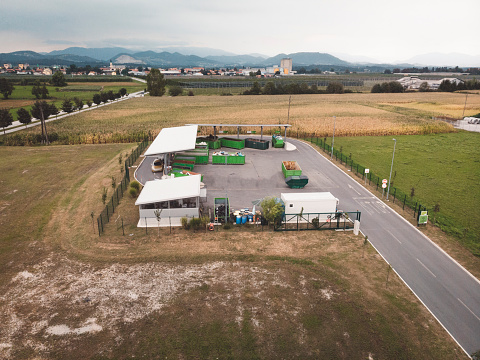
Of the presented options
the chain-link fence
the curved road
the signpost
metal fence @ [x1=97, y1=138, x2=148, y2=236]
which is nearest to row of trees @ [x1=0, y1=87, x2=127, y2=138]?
metal fence @ [x1=97, y1=138, x2=148, y2=236]

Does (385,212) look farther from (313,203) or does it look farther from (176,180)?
(176,180)

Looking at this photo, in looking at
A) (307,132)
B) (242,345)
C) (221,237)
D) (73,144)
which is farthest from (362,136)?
(242,345)

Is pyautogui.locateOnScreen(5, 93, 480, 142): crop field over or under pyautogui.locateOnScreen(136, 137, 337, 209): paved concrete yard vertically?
over

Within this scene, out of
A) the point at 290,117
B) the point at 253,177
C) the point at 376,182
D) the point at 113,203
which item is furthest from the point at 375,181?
the point at 290,117

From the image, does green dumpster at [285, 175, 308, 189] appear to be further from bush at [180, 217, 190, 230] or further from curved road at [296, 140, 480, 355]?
bush at [180, 217, 190, 230]

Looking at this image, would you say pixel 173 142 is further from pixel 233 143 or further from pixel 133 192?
pixel 233 143

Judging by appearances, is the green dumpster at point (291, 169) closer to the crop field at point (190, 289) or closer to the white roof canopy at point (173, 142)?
the white roof canopy at point (173, 142)
